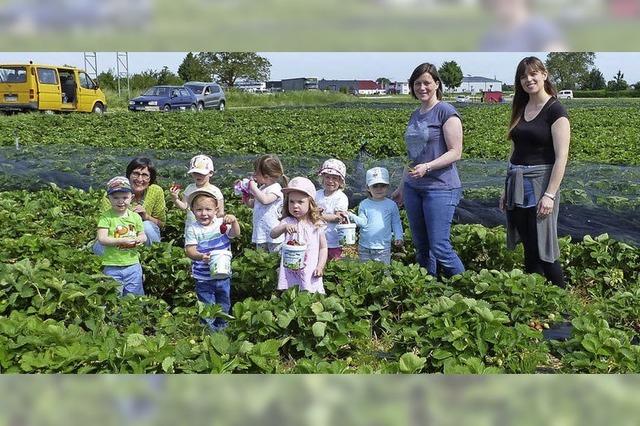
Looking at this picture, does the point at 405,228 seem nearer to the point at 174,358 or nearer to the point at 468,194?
the point at 468,194

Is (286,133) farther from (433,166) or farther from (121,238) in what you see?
(433,166)

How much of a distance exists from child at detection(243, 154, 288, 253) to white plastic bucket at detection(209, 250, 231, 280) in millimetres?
744

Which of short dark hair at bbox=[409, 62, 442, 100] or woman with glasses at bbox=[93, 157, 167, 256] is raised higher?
short dark hair at bbox=[409, 62, 442, 100]

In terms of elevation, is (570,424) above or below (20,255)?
above

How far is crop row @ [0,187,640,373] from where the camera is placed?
283cm

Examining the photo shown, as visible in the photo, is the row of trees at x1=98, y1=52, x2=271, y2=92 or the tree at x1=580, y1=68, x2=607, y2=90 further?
the row of trees at x1=98, y1=52, x2=271, y2=92

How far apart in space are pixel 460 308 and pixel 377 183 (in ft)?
5.08

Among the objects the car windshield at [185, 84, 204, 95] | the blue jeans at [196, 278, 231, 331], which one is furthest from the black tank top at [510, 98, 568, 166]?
the car windshield at [185, 84, 204, 95]

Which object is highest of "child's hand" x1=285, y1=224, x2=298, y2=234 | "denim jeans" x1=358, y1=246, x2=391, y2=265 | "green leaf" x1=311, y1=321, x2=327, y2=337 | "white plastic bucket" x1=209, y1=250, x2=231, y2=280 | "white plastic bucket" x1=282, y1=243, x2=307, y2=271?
"child's hand" x1=285, y1=224, x2=298, y2=234

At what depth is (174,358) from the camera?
278 cm

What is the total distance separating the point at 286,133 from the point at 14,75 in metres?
8.41

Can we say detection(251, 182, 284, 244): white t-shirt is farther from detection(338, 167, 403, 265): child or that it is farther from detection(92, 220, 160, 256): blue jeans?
detection(92, 220, 160, 256): blue jeans

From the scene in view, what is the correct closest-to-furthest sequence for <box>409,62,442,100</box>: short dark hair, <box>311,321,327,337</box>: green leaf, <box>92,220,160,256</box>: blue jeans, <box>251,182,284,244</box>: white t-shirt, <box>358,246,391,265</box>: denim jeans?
<box>311,321,327,337</box>: green leaf, <box>409,62,442,100</box>: short dark hair, <box>358,246,391,265</box>: denim jeans, <box>251,182,284,244</box>: white t-shirt, <box>92,220,160,256</box>: blue jeans

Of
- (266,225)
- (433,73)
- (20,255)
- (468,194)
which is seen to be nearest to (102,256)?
(20,255)
